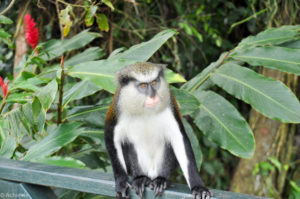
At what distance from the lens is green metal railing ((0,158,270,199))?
4.59ft

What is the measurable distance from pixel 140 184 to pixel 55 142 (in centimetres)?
63

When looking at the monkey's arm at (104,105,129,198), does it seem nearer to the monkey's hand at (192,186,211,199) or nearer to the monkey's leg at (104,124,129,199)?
the monkey's leg at (104,124,129,199)

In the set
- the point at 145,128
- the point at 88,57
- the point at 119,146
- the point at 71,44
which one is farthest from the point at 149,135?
the point at 71,44

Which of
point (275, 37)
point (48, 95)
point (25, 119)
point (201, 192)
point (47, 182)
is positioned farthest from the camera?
point (275, 37)

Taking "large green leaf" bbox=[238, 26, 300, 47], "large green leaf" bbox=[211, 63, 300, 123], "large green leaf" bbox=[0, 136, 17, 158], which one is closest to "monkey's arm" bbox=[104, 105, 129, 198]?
"large green leaf" bbox=[0, 136, 17, 158]

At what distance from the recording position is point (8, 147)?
6.82 ft

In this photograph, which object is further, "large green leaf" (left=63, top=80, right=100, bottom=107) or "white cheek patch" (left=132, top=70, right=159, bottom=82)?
"large green leaf" (left=63, top=80, right=100, bottom=107)

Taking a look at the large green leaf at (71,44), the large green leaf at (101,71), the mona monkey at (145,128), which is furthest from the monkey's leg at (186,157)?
the large green leaf at (71,44)

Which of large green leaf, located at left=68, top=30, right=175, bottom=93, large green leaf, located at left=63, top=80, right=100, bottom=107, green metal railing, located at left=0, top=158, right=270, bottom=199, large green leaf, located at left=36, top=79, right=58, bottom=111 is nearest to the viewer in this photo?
green metal railing, located at left=0, top=158, right=270, bottom=199

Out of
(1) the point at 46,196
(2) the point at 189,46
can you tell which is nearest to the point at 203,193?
(1) the point at 46,196

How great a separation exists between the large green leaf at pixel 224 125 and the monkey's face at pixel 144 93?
348 mm

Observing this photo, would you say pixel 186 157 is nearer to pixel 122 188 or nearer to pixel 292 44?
pixel 122 188

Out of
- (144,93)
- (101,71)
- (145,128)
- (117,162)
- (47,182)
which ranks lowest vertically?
(117,162)

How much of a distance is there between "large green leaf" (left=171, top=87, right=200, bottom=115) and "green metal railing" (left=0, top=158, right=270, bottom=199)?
77 centimetres
